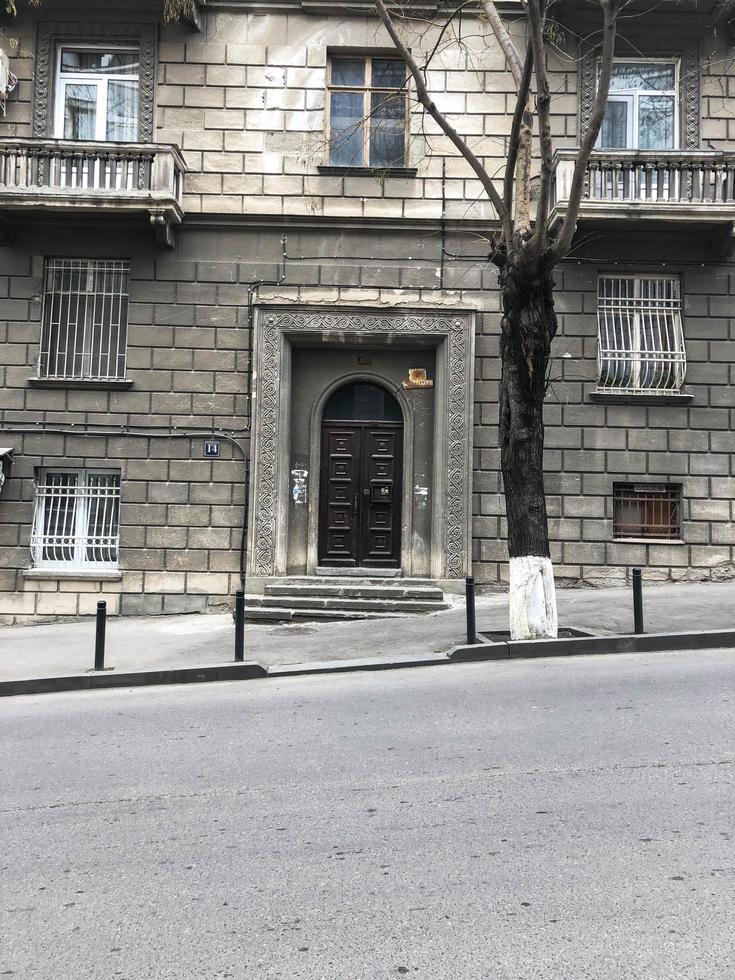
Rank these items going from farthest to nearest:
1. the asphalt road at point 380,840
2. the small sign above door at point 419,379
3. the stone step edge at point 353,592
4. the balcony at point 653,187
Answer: the small sign above door at point 419,379 → the balcony at point 653,187 → the stone step edge at point 353,592 → the asphalt road at point 380,840

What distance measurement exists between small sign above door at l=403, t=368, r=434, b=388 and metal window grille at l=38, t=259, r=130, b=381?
485cm

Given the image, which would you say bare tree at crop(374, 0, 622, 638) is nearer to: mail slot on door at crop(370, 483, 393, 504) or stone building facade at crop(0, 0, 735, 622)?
stone building facade at crop(0, 0, 735, 622)

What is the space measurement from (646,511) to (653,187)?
5.29m

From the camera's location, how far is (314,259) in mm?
13414

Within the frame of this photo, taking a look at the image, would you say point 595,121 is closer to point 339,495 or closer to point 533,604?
point 533,604

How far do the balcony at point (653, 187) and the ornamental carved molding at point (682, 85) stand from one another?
2.68ft

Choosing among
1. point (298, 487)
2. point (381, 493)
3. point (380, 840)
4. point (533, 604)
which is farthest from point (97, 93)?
point (380, 840)

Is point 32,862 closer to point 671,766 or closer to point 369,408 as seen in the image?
point 671,766

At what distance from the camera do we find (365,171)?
13430mm

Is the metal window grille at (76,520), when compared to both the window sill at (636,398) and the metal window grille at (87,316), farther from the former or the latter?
the window sill at (636,398)

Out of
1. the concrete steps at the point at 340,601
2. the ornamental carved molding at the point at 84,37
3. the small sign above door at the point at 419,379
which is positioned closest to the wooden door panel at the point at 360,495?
the small sign above door at the point at 419,379

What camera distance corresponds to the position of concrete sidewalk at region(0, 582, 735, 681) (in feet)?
30.8

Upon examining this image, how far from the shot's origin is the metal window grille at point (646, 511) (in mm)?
13289

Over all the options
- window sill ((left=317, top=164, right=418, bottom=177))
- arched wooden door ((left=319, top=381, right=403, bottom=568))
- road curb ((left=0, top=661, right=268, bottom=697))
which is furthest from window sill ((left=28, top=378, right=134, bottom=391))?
road curb ((left=0, top=661, right=268, bottom=697))
